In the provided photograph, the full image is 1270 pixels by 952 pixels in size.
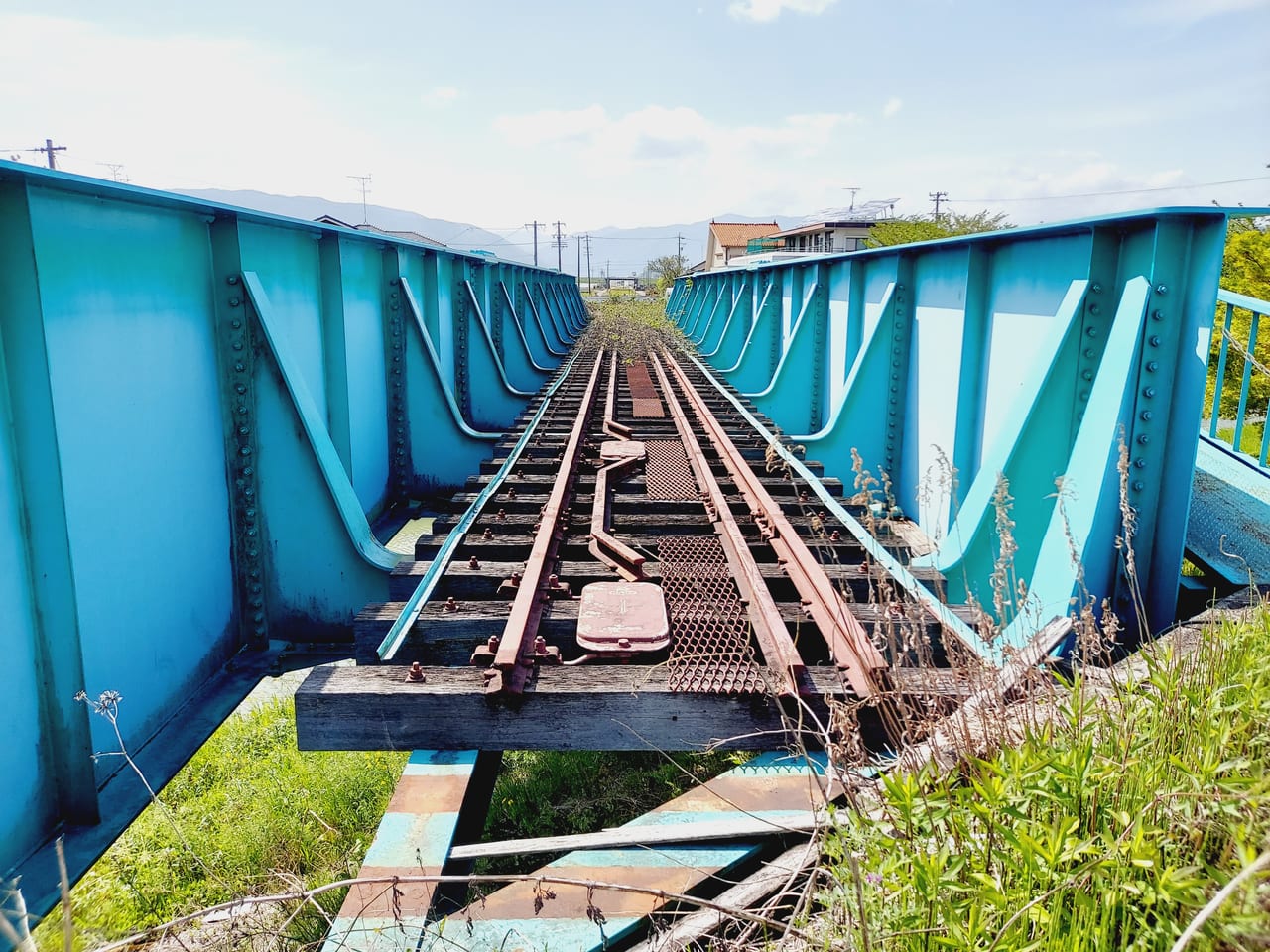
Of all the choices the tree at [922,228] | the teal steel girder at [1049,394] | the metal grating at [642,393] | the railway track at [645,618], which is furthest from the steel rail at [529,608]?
the tree at [922,228]

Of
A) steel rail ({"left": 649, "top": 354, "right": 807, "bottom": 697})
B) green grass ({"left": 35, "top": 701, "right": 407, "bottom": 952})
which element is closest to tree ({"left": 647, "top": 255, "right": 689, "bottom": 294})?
steel rail ({"left": 649, "top": 354, "right": 807, "bottom": 697})

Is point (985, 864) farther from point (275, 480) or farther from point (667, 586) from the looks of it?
point (275, 480)

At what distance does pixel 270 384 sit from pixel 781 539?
251 centimetres

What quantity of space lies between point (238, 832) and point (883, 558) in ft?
8.81

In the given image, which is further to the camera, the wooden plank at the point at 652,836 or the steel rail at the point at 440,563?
the steel rail at the point at 440,563

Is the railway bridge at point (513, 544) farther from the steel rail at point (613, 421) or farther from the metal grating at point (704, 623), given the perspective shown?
the steel rail at point (613, 421)

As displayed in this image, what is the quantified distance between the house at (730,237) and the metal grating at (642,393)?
69017 millimetres

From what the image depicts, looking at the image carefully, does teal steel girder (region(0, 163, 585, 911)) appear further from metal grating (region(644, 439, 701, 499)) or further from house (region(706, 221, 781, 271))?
house (region(706, 221, 781, 271))

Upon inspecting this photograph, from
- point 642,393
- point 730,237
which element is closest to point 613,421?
point 642,393

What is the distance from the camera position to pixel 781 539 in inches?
171

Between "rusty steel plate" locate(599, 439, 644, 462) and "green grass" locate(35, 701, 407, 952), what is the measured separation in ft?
10.1

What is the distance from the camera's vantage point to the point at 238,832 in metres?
2.98

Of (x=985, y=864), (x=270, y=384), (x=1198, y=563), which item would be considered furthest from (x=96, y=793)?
(x=1198, y=563)

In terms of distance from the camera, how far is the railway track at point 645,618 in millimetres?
2666
